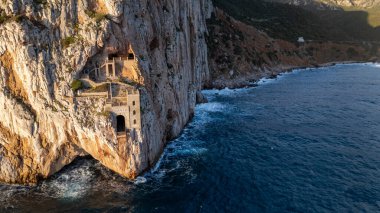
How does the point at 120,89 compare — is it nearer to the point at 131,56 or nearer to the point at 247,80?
the point at 131,56

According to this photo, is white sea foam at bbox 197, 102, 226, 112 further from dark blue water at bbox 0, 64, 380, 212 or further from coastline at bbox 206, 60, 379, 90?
coastline at bbox 206, 60, 379, 90

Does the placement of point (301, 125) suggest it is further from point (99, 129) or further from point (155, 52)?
point (99, 129)

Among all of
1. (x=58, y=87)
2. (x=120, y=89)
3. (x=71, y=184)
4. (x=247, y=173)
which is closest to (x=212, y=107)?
(x=247, y=173)

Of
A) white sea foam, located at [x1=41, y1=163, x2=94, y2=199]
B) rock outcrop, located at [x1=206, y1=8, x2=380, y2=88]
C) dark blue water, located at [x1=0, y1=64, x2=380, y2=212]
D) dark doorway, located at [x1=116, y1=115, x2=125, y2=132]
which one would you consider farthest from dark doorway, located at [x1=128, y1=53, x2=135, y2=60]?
rock outcrop, located at [x1=206, y1=8, x2=380, y2=88]

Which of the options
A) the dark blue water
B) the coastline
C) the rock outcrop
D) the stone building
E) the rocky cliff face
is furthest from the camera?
the rock outcrop

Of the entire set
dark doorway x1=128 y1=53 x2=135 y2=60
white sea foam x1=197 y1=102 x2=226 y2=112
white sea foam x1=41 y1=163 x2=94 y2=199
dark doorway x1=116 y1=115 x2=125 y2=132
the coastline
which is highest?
dark doorway x1=128 y1=53 x2=135 y2=60

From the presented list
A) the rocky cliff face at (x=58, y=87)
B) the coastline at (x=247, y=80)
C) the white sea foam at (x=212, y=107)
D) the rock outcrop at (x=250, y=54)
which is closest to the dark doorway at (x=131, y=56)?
the rocky cliff face at (x=58, y=87)
